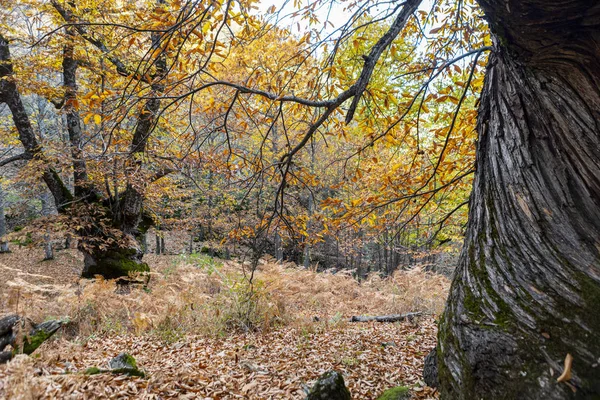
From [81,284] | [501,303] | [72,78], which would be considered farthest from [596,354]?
[72,78]

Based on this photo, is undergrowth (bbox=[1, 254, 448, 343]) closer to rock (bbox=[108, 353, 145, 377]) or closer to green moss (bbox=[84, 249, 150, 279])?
green moss (bbox=[84, 249, 150, 279])

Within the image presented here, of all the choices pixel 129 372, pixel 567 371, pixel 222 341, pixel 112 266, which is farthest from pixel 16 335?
pixel 112 266

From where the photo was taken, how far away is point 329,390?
8.38 ft

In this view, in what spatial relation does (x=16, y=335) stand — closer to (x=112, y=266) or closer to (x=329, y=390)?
(x=329, y=390)

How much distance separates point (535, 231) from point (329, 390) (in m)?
1.94

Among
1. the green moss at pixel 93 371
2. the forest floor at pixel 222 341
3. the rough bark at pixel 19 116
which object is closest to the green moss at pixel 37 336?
the forest floor at pixel 222 341

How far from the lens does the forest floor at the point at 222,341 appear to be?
113 inches

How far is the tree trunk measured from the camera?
1212 mm

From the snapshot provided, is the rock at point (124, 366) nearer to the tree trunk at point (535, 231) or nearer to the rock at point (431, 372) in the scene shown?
the rock at point (431, 372)

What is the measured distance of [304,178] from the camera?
318 cm

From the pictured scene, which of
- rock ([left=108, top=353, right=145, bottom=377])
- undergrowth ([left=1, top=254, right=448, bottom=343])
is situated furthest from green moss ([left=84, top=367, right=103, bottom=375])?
undergrowth ([left=1, top=254, right=448, bottom=343])

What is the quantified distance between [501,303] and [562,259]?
0.32 metres

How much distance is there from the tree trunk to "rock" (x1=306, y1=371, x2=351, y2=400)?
1265 millimetres

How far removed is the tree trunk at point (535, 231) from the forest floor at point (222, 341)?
5.44 ft
